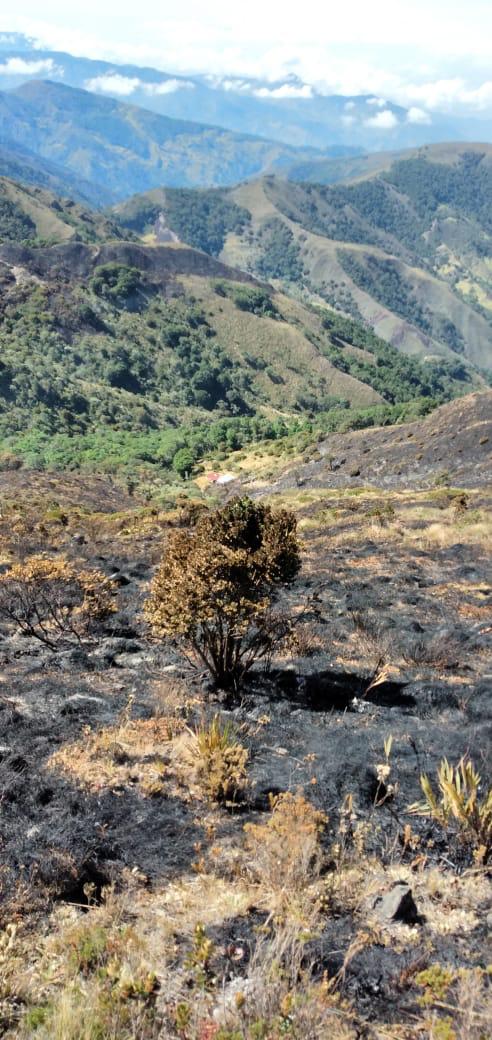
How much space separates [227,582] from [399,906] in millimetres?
5003

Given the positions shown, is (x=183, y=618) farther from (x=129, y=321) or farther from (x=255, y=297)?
(x=255, y=297)

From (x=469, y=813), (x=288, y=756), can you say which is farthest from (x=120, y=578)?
(x=469, y=813)

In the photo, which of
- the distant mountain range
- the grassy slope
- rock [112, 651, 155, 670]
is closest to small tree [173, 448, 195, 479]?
the distant mountain range

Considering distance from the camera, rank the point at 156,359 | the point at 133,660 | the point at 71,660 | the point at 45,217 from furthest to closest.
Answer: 1. the point at 45,217
2. the point at 156,359
3. the point at 133,660
4. the point at 71,660

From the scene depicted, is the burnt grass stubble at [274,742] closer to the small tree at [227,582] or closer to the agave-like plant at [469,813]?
the agave-like plant at [469,813]

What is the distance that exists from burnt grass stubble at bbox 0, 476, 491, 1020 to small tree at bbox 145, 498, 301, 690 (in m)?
0.74

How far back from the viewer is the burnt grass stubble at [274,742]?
5.06 m

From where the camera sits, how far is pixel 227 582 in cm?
910

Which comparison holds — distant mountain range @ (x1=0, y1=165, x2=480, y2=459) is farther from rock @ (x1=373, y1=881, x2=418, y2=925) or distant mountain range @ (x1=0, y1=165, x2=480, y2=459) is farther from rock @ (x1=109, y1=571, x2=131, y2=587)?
rock @ (x1=373, y1=881, x2=418, y2=925)

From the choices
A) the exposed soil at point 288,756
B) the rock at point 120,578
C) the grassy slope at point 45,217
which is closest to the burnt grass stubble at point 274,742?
the exposed soil at point 288,756

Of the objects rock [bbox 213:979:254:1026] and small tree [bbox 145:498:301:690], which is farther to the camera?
small tree [bbox 145:498:301:690]

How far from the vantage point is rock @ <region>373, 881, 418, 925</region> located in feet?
15.8

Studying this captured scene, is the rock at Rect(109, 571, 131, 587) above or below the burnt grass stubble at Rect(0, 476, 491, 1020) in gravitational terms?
below

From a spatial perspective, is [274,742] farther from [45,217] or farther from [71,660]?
[45,217]
